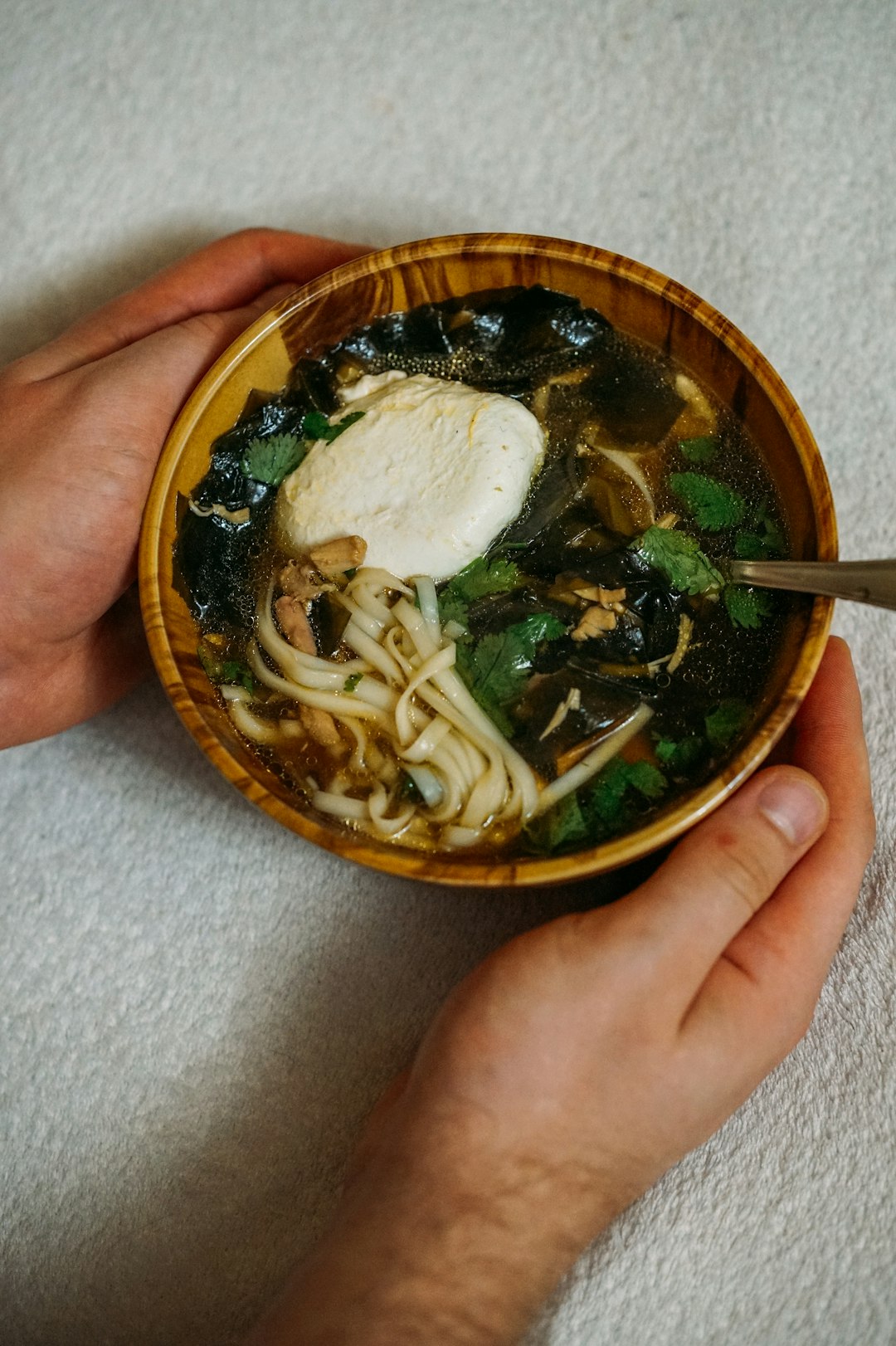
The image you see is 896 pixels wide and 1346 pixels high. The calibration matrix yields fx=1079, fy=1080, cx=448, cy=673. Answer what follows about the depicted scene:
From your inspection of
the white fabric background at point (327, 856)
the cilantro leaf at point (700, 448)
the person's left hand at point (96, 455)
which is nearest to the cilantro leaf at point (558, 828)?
the white fabric background at point (327, 856)

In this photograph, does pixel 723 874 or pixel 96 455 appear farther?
pixel 96 455

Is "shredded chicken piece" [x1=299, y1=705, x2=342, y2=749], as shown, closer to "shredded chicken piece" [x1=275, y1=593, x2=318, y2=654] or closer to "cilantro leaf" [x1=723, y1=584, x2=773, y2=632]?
"shredded chicken piece" [x1=275, y1=593, x2=318, y2=654]

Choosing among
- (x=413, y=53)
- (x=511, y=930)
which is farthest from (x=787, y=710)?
(x=413, y=53)

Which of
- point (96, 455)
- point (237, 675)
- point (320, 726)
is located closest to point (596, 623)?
point (320, 726)

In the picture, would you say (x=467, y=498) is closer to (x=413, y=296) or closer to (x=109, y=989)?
(x=413, y=296)

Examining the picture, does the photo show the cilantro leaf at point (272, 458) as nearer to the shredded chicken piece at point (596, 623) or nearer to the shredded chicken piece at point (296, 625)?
the shredded chicken piece at point (296, 625)

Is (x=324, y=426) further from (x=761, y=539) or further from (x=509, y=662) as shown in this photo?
(x=761, y=539)
